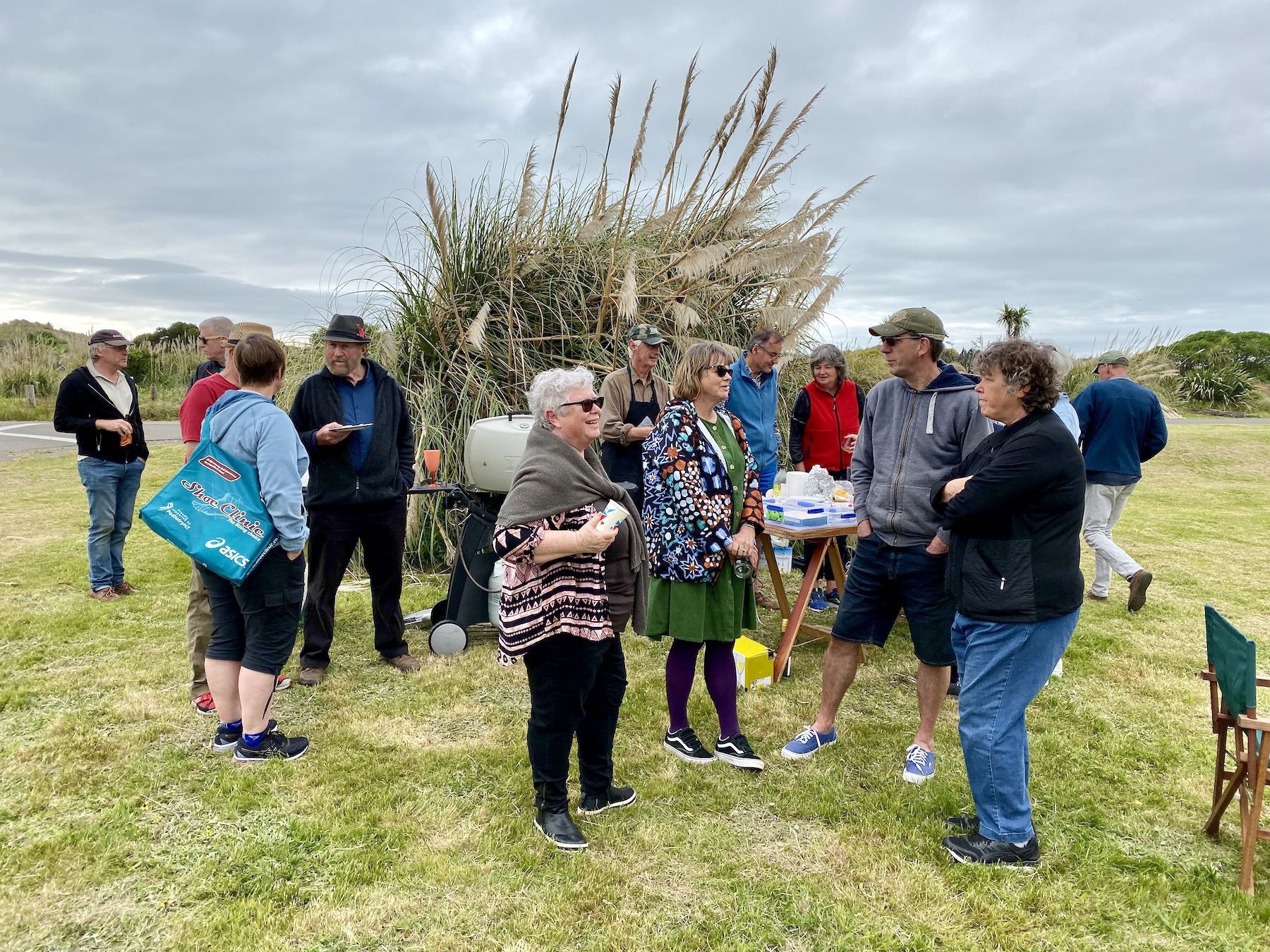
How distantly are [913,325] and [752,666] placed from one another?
1.95 metres

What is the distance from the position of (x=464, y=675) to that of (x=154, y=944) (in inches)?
77.8

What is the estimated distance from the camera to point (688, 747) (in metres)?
3.10

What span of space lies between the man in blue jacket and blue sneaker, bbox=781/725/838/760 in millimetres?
3345

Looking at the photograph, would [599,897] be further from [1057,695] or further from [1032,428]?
[1057,695]

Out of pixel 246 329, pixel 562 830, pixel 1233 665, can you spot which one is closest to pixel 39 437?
pixel 246 329

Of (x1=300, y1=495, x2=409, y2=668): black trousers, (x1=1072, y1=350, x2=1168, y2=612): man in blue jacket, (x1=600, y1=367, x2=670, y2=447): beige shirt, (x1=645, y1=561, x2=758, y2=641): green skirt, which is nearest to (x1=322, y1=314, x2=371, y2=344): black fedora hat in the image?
(x1=300, y1=495, x2=409, y2=668): black trousers

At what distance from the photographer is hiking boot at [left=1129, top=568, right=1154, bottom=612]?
17.1 ft

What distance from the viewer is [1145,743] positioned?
3.29 metres

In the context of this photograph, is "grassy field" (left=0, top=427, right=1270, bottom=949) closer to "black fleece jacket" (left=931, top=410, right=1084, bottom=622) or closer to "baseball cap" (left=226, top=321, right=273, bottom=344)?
"black fleece jacket" (left=931, top=410, right=1084, bottom=622)

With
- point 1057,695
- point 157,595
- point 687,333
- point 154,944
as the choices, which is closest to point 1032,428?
point 1057,695

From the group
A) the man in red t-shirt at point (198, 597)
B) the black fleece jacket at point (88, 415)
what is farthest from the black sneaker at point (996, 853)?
the black fleece jacket at point (88, 415)

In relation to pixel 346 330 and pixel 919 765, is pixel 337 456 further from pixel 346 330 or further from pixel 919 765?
pixel 919 765

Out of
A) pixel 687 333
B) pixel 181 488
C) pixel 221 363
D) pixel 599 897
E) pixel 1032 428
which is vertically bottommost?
pixel 599 897

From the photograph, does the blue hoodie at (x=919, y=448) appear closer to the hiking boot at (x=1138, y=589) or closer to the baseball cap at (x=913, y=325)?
the baseball cap at (x=913, y=325)
